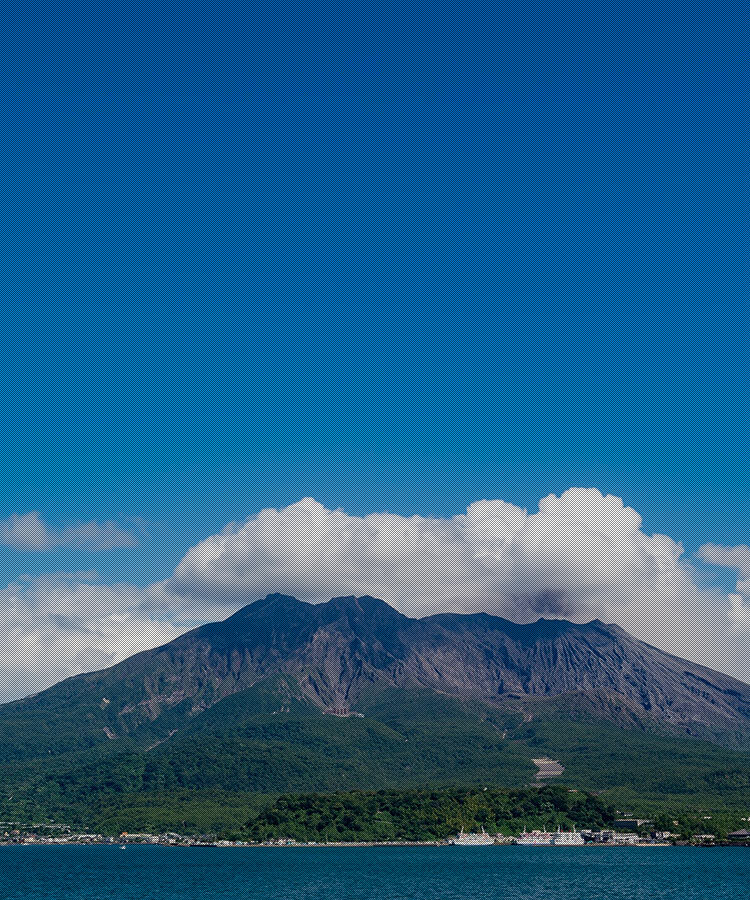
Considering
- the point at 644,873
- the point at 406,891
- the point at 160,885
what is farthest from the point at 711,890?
the point at 160,885

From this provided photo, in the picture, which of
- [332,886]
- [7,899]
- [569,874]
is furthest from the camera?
[569,874]

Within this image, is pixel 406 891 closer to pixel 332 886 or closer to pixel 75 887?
pixel 332 886

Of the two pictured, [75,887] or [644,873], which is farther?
[644,873]

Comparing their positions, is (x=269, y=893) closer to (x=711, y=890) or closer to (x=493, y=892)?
(x=493, y=892)

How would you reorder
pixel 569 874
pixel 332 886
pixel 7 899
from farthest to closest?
1. pixel 569 874
2. pixel 332 886
3. pixel 7 899

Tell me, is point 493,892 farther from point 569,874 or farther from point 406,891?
point 569,874

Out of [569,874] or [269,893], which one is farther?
[569,874]

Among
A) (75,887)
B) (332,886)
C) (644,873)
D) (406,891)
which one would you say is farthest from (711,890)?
(75,887)
